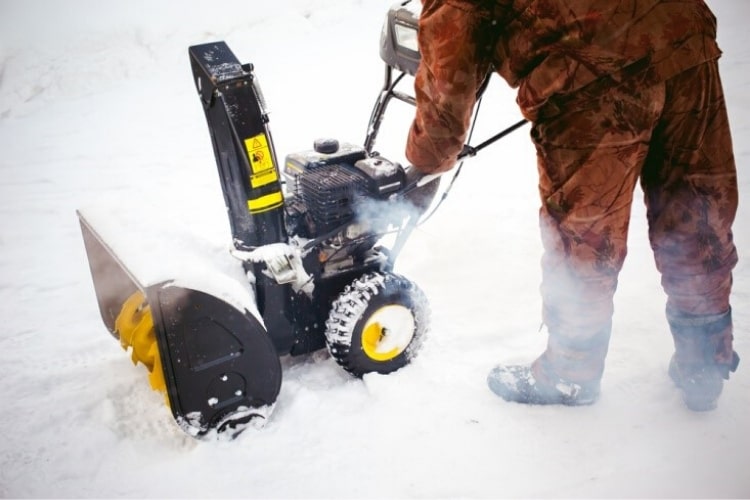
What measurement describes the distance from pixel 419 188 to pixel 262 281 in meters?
0.63

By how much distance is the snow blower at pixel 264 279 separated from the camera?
173 centimetres

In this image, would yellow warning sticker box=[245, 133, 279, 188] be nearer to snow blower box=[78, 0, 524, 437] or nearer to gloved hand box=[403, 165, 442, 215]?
snow blower box=[78, 0, 524, 437]

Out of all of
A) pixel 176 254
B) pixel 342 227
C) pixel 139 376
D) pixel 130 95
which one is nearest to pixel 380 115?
pixel 342 227

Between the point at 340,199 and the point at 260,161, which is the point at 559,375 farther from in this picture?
the point at 260,161

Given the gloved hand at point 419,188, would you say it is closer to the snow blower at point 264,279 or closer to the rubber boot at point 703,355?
the snow blower at point 264,279

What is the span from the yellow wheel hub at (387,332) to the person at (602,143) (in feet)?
1.58

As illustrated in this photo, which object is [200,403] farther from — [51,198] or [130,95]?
[130,95]

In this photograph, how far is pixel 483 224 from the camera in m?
3.41

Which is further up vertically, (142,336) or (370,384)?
(142,336)

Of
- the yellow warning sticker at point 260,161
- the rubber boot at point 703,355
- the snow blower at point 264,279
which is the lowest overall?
the rubber boot at point 703,355

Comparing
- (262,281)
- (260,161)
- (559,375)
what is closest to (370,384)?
(262,281)

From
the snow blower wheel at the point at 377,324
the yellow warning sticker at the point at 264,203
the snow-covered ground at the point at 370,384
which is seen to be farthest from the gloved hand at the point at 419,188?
the snow-covered ground at the point at 370,384

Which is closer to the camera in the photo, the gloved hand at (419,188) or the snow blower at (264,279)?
the snow blower at (264,279)

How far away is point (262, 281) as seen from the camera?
1945 mm
